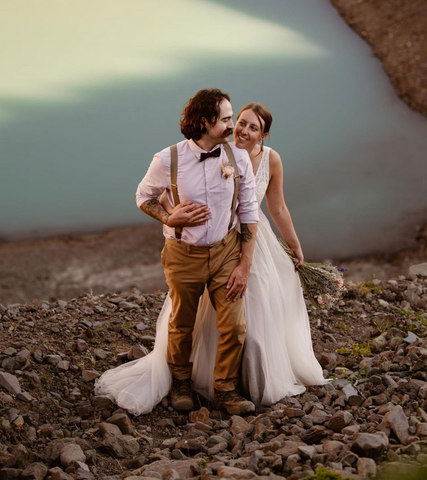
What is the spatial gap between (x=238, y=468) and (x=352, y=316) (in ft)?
12.1

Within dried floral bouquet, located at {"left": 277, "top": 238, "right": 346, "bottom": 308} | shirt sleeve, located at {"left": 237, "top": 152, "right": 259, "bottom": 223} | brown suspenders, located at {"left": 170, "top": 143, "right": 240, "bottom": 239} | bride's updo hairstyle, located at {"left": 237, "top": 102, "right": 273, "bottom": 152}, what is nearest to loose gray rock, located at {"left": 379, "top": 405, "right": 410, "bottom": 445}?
dried floral bouquet, located at {"left": 277, "top": 238, "right": 346, "bottom": 308}

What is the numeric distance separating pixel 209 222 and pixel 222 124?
60 cm

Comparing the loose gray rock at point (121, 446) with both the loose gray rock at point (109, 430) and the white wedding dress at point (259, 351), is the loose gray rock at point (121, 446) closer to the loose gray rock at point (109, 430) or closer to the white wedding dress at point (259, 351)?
the loose gray rock at point (109, 430)

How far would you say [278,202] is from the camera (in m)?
4.96

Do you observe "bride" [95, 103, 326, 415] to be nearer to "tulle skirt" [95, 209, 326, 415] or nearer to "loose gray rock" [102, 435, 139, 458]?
"tulle skirt" [95, 209, 326, 415]

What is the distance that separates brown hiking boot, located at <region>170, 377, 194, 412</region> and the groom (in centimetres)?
22

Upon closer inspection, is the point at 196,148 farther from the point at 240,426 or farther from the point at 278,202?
the point at 240,426

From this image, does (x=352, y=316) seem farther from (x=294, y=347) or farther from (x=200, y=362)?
(x=200, y=362)

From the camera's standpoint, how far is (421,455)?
3.45 metres

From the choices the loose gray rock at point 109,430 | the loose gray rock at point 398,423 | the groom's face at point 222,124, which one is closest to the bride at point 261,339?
the loose gray rock at point 109,430

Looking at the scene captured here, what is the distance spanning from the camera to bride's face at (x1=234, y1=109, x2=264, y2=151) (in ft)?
14.8

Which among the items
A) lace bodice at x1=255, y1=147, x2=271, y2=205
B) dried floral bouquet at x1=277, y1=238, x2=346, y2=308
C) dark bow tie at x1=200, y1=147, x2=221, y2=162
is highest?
dark bow tie at x1=200, y1=147, x2=221, y2=162

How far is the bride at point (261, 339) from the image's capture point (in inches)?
189

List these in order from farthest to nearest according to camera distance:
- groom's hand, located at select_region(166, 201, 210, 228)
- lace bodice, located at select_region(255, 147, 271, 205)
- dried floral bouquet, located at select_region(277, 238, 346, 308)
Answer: dried floral bouquet, located at select_region(277, 238, 346, 308)
lace bodice, located at select_region(255, 147, 271, 205)
groom's hand, located at select_region(166, 201, 210, 228)
